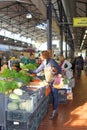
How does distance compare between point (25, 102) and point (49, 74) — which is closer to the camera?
point (25, 102)

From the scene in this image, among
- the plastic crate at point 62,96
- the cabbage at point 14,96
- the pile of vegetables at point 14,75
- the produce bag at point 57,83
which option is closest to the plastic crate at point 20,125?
the cabbage at point 14,96

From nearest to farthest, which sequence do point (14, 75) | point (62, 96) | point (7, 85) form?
point (7, 85) → point (14, 75) → point (62, 96)

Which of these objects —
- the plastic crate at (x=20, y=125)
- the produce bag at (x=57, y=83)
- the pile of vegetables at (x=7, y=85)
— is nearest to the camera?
the plastic crate at (x=20, y=125)

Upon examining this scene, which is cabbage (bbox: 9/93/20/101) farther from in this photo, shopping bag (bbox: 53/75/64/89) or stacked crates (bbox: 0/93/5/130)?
shopping bag (bbox: 53/75/64/89)

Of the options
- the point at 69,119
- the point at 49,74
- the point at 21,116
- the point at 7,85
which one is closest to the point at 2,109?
the point at 21,116

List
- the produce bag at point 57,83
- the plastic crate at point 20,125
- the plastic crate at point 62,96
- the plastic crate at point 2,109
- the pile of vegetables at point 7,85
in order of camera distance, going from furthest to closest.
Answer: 1. the plastic crate at point 62,96
2. the produce bag at point 57,83
3. the pile of vegetables at point 7,85
4. the plastic crate at point 2,109
5. the plastic crate at point 20,125

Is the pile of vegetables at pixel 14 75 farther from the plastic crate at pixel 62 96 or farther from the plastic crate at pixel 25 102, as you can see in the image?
the plastic crate at pixel 62 96

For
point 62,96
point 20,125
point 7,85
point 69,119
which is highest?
point 7,85

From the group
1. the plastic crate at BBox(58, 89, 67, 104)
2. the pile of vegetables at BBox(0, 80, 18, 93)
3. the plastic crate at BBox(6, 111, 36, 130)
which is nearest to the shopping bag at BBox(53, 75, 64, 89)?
the pile of vegetables at BBox(0, 80, 18, 93)

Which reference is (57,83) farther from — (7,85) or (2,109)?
(2,109)

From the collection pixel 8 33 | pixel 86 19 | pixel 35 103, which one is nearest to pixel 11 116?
pixel 35 103

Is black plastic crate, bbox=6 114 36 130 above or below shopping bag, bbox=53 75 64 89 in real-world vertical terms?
below

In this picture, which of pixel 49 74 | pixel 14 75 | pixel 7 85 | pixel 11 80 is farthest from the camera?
pixel 49 74

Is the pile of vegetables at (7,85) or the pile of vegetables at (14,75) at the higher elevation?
the pile of vegetables at (14,75)
